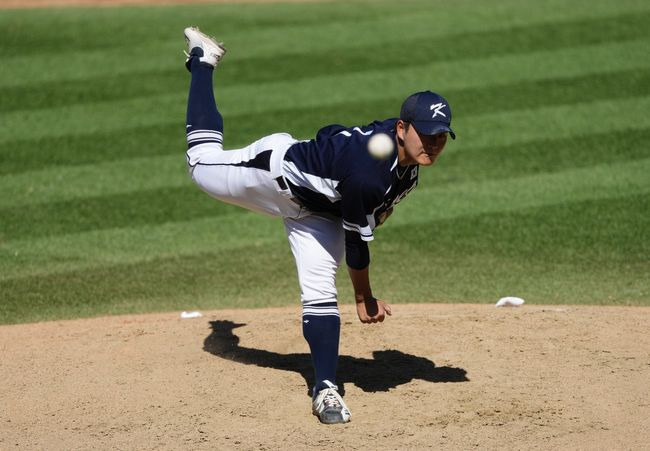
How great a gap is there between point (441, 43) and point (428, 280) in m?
5.31

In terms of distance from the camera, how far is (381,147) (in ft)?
15.3

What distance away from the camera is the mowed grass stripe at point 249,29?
1166cm

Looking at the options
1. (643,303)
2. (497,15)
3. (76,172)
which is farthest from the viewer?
(497,15)

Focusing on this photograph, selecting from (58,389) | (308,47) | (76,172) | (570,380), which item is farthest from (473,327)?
(308,47)

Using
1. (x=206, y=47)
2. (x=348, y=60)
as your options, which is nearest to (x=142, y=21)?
(x=348, y=60)

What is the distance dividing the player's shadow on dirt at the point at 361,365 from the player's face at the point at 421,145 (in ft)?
4.46

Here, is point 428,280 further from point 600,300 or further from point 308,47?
point 308,47

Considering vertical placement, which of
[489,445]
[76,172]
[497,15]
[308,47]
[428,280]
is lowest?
[489,445]

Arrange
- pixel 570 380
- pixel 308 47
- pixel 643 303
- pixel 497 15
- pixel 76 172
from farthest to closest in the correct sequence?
pixel 497 15 < pixel 308 47 < pixel 76 172 < pixel 643 303 < pixel 570 380

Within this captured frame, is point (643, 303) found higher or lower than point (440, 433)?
higher

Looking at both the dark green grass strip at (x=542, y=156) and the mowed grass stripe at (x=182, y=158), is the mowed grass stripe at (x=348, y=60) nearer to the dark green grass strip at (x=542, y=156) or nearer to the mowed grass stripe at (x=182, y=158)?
the mowed grass stripe at (x=182, y=158)

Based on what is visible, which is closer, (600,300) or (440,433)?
(440,433)

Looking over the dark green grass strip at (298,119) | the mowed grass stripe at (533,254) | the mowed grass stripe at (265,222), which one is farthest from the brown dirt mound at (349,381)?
the dark green grass strip at (298,119)

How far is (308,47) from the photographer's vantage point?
1198 cm
